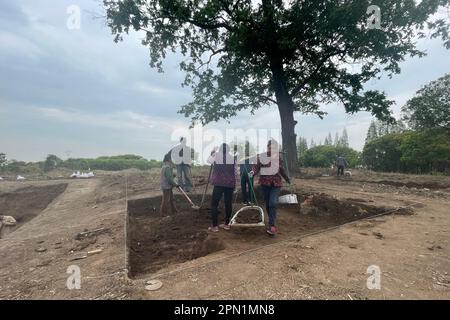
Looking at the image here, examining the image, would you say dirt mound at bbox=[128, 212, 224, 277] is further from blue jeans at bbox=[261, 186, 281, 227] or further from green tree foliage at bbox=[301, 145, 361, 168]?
green tree foliage at bbox=[301, 145, 361, 168]

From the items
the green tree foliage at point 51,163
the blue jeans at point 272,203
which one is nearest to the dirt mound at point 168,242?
the blue jeans at point 272,203

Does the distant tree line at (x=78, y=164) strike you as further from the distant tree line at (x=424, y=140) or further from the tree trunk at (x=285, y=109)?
the distant tree line at (x=424, y=140)

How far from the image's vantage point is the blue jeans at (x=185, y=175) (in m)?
10.4

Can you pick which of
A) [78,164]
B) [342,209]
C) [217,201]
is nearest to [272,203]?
[217,201]

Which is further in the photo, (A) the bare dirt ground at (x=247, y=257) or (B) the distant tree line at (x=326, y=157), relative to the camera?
(B) the distant tree line at (x=326, y=157)

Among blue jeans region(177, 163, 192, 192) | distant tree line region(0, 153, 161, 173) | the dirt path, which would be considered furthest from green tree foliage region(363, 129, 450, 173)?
the dirt path

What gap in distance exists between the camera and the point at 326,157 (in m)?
50.8

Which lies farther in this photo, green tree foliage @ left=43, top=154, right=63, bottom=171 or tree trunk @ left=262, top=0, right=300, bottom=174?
green tree foliage @ left=43, top=154, right=63, bottom=171

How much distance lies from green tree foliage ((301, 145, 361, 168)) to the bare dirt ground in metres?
43.1

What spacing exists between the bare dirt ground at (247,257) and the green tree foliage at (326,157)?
43105 mm

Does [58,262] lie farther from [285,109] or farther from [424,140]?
[424,140]

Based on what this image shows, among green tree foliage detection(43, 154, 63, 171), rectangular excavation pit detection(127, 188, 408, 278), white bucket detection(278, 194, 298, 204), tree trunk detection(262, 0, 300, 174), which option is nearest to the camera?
rectangular excavation pit detection(127, 188, 408, 278)

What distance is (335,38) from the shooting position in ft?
46.6

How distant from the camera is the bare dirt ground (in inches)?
132
